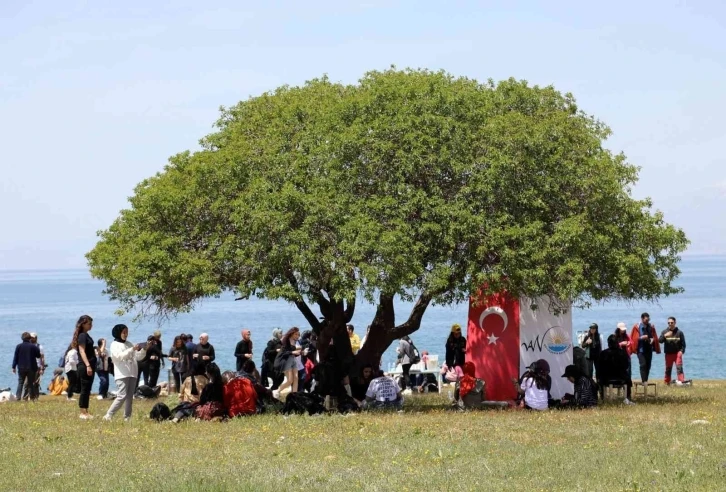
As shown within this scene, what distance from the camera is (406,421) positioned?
20.7 m

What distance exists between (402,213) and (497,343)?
13.7 ft

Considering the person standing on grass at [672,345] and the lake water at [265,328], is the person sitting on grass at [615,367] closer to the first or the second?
the person standing on grass at [672,345]

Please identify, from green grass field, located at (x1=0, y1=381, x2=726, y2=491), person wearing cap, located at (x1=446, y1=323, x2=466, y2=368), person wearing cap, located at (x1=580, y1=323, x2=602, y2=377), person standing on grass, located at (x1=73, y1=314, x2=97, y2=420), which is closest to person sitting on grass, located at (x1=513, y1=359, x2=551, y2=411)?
green grass field, located at (x1=0, y1=381, x2=726, y2=491)

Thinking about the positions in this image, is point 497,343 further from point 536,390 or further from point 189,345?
point 189,345

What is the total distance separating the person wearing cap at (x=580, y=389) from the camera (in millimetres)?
23125

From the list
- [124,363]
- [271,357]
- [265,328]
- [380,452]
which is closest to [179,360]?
[271,357]

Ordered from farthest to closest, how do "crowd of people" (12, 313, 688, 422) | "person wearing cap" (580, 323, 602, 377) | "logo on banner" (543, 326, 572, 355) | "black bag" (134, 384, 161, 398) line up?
"black bag" (134, 384, 161, 398)
"person wearing cap" (580, 323, 602, 377)
"logo on banner" (543, 326, 572, 355)
"crowd of people" (12, 313, 688, 422)

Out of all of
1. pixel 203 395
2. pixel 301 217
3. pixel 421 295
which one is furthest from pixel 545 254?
pixel 203 395

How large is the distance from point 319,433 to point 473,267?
18.1 ft

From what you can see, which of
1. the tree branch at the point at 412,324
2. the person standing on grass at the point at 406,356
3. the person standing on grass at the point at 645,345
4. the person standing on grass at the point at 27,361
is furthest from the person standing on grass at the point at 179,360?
the person standing on grass at the point at 645,345

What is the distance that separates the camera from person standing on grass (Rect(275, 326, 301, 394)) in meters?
25.9

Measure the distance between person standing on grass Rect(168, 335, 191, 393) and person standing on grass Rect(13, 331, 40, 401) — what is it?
3.42 m

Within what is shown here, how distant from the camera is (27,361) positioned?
27281 millimetres

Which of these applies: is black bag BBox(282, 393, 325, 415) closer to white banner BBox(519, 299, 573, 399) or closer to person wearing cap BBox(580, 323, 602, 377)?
white banner BBox(519, 299, 573, 399)
